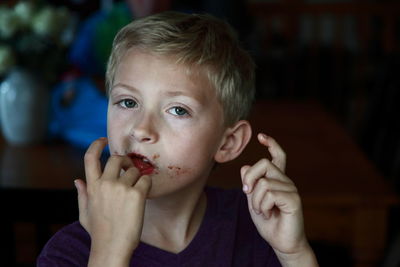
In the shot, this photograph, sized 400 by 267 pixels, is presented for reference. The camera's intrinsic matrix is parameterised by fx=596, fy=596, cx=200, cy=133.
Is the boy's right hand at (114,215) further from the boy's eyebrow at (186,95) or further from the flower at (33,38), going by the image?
the flower at (33,38)

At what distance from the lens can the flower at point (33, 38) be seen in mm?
2061

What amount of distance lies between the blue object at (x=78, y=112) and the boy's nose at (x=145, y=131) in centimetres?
96

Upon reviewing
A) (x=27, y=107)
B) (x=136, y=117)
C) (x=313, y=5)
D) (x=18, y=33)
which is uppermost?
(x=136, y=117)

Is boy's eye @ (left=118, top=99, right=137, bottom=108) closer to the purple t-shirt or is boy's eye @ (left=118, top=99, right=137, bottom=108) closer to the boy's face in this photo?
the boy's face

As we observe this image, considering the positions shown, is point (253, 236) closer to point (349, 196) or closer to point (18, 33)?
point (349, 196)

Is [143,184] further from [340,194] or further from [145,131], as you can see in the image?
[340,194]

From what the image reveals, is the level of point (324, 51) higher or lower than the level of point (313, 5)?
lower

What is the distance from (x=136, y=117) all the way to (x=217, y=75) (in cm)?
18

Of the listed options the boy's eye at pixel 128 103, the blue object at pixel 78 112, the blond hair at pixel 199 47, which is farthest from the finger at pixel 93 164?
the blue object at pixel 78 112

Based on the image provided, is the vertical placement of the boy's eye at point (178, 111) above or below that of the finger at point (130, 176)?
above

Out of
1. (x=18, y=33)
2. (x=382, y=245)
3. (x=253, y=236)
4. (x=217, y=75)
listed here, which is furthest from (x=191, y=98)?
(x=18, y=33)

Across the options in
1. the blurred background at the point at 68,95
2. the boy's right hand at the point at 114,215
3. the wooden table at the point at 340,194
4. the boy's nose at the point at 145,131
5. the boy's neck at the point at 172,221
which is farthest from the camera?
the blurred background at the point at 68,95

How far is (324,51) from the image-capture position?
4.89 metres

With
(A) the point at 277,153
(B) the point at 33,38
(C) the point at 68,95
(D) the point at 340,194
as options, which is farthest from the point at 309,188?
(B) the point at 33,38
